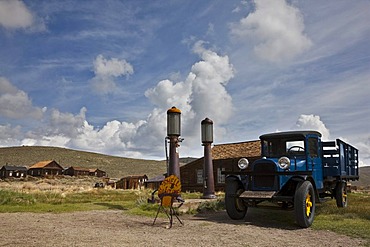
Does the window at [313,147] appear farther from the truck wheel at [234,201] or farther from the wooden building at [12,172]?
the wooden building at [12,172]

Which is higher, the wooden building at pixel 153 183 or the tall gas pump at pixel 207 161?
the tall gas pump at pixel 207 161

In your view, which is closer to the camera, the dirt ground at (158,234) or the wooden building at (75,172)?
the dirt ground at (158,234)

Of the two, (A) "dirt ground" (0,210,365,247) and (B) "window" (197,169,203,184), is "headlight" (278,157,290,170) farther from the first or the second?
(B) "window" (197,169,203,184)

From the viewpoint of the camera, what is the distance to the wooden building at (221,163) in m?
26.2

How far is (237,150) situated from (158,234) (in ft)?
65.2

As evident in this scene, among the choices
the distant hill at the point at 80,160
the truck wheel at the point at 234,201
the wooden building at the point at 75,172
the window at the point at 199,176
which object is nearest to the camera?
the truck wheel at the point at 234,201

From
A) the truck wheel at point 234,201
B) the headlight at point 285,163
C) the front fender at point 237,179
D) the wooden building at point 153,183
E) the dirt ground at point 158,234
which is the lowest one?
the wooden building at point 153,183

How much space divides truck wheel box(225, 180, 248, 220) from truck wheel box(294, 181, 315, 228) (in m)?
2.04

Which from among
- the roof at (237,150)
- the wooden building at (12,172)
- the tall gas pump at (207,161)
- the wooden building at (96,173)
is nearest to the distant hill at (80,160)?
the wooden building at (96,173)

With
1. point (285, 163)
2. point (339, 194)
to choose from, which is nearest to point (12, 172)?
point (339, 194)

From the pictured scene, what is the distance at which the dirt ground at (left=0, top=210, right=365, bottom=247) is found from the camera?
7.02 m

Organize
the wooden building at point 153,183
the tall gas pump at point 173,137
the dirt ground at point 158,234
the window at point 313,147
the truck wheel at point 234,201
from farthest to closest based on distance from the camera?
the wooden building at point 153,183 < the tall gas pump at point 173,137 < the window at point 313,147 < the truck wheel at point 234,201 < the dirt ground at point 158,234

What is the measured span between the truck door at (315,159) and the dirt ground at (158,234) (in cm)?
222

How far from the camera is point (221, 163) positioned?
27.2 m
